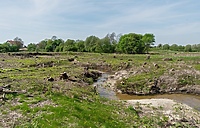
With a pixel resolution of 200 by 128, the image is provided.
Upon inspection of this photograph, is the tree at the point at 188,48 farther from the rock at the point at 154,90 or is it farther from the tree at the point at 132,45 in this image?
the rock at the point at 154,90

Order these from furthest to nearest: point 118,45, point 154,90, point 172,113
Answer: point 118,45, point 154,90, point 172,113

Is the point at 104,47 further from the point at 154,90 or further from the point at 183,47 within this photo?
the point at 154,90

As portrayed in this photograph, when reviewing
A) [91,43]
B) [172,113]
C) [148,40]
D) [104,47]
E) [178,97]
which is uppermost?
[148,40]

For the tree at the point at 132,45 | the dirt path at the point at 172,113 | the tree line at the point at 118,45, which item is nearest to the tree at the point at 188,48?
the tree line at the point at 118,45

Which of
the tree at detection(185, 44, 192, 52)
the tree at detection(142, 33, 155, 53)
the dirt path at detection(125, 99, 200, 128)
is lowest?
the dirt path at detection(125, 99, 200, 128)

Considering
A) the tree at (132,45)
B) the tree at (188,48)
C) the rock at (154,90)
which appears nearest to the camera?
the rock at (154,90)

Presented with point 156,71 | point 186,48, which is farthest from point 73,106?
point 186,48

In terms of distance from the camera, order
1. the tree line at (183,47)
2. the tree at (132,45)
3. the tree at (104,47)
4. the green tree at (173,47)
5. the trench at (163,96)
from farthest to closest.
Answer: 1. the green tree at (173,47)
2. the tree line at (183,47)
3. the tree at (104,47)
4. the tree at (132,45)
5. the trench at (163,96)

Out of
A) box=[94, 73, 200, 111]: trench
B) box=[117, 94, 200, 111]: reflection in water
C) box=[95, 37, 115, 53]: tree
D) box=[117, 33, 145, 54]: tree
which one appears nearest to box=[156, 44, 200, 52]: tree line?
box=[117, 33, 145, 54]: tree

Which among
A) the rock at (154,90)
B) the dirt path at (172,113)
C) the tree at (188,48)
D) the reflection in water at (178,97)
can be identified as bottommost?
the reflection in water at (178,97)

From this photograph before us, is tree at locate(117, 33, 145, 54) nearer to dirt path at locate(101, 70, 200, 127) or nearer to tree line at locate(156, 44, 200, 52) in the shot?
tree line at locate(156, 44, 200, 52)

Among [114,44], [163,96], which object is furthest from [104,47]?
[163,96]

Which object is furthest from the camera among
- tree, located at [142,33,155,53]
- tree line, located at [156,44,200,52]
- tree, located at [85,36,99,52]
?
tree line, located at [156,44,200,52]

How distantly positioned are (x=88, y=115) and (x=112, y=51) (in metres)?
126
